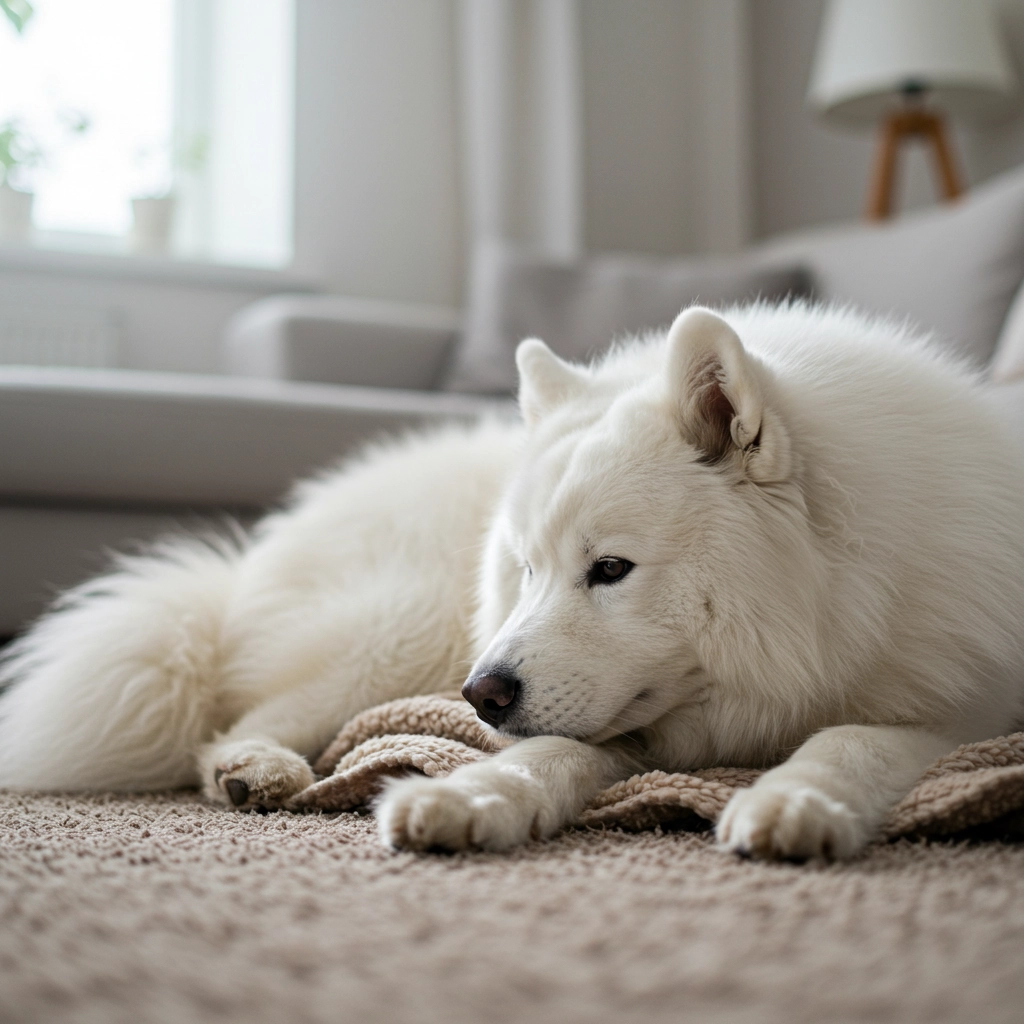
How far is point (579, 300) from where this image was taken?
142 inches

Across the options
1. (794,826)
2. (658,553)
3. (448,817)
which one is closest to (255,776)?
(448,817)

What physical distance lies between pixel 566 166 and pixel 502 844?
4.29m

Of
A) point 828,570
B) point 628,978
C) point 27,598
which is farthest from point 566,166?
point 628,978

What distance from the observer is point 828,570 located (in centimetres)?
126

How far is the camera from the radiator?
4254mm

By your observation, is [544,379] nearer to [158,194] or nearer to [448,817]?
[448,817]

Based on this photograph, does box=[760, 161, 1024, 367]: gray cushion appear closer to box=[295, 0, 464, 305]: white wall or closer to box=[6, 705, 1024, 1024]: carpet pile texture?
box=[6, 705, 1024, 1024]: carpet pile texture

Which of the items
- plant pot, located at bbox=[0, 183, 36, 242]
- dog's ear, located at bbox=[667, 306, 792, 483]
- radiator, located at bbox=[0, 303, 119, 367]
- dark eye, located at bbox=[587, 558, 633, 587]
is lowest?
dark eye, located at bbox=[587, 558, 633, 587]

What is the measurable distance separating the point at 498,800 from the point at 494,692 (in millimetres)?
184

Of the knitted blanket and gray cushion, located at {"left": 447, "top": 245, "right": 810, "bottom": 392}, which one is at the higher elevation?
gray cushion, located at {"left": 447, "top": 245, "right": 810, "bottom": 392}

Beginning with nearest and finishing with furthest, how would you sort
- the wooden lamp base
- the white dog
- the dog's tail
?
the white dog
the dog's tail
the wooden lamp base

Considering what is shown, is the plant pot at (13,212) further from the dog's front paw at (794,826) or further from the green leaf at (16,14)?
the dog's front paw at (794,826)

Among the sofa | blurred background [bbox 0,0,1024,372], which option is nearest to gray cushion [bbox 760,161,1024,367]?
the sofa

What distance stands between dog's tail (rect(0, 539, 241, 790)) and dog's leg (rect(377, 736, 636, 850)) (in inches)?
25.9
